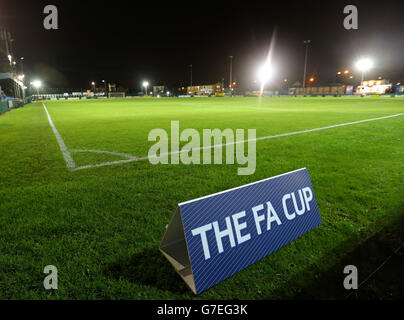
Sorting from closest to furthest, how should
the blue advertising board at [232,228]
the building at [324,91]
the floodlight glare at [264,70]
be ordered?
the blue advertising board at [232,228] → the building at [324,91] → the floodlight glare at [264,70]

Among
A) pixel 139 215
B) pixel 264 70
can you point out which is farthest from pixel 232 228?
pixel 264 70

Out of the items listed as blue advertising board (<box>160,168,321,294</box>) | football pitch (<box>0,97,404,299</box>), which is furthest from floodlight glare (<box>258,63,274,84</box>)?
blue advertising board (<box>160,168,321,294</box>)

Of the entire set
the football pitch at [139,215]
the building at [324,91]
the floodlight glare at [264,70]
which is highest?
the floodlight glare at [264,70]

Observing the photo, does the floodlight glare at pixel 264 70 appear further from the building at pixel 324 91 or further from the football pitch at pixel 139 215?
the football pitch at pixel 139 215

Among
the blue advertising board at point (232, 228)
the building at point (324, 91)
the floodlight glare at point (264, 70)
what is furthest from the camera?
the floodlight glare at point (264, 70)

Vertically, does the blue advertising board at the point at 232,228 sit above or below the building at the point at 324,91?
below

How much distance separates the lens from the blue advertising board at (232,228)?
195 centimetres

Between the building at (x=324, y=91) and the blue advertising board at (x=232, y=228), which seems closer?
the blue advertising board at (x=232, y=228)

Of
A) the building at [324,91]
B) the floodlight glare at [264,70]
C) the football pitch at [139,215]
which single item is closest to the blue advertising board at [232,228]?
the football pitch at [139,215]

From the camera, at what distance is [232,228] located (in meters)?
2.13

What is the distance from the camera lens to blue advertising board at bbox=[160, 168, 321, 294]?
195 centimetres

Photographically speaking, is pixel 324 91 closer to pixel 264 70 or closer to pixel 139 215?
pixel 264 70
